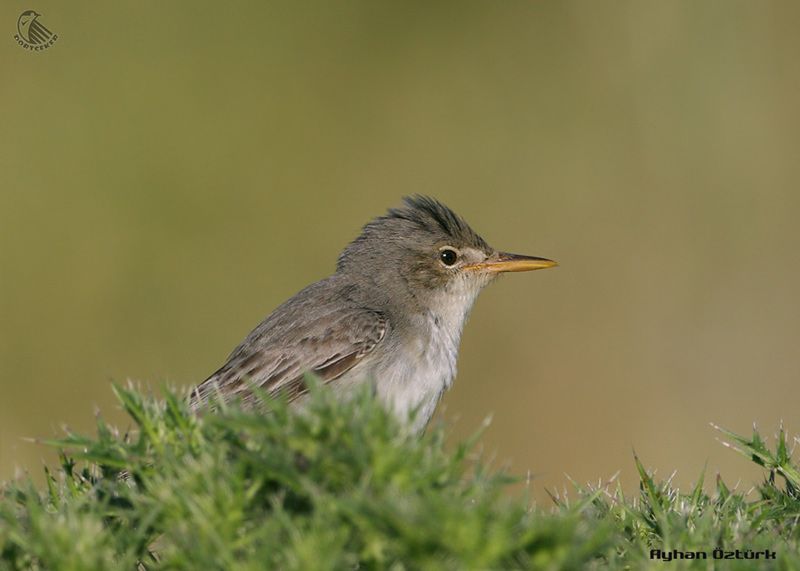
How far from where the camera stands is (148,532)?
241 cm

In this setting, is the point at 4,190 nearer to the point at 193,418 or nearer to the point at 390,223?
the point at 390,223

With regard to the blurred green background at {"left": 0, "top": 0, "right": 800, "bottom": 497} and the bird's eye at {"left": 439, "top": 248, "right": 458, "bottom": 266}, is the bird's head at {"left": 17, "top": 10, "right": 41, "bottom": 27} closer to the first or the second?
the blurred green background at {"left": 0, "top": 0, "right": 800, "bottom": 497}

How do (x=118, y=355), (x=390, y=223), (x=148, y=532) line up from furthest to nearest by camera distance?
(x=118, y=355) → (x=390, y=223) → (x=148, y=532)

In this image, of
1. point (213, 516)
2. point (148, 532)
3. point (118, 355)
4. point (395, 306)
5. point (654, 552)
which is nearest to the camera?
point (213, 516)

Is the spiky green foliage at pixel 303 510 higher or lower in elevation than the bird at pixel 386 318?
lower

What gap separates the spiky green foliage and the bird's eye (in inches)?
147

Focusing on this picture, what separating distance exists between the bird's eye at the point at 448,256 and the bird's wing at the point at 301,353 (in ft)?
2.47

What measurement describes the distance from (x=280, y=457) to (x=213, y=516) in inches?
7.3

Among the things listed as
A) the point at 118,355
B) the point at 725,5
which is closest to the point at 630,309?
the point at 725,5

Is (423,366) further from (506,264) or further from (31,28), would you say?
(31,28)

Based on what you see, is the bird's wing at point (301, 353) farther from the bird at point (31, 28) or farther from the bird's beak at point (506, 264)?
the bird at point (31, 28)

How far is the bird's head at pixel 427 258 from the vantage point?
612 cm

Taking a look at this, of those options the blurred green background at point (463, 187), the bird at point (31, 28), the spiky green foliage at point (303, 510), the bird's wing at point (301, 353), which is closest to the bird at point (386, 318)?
the bird's wing at point (301, 353)

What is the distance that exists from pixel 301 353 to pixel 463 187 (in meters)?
4.05
